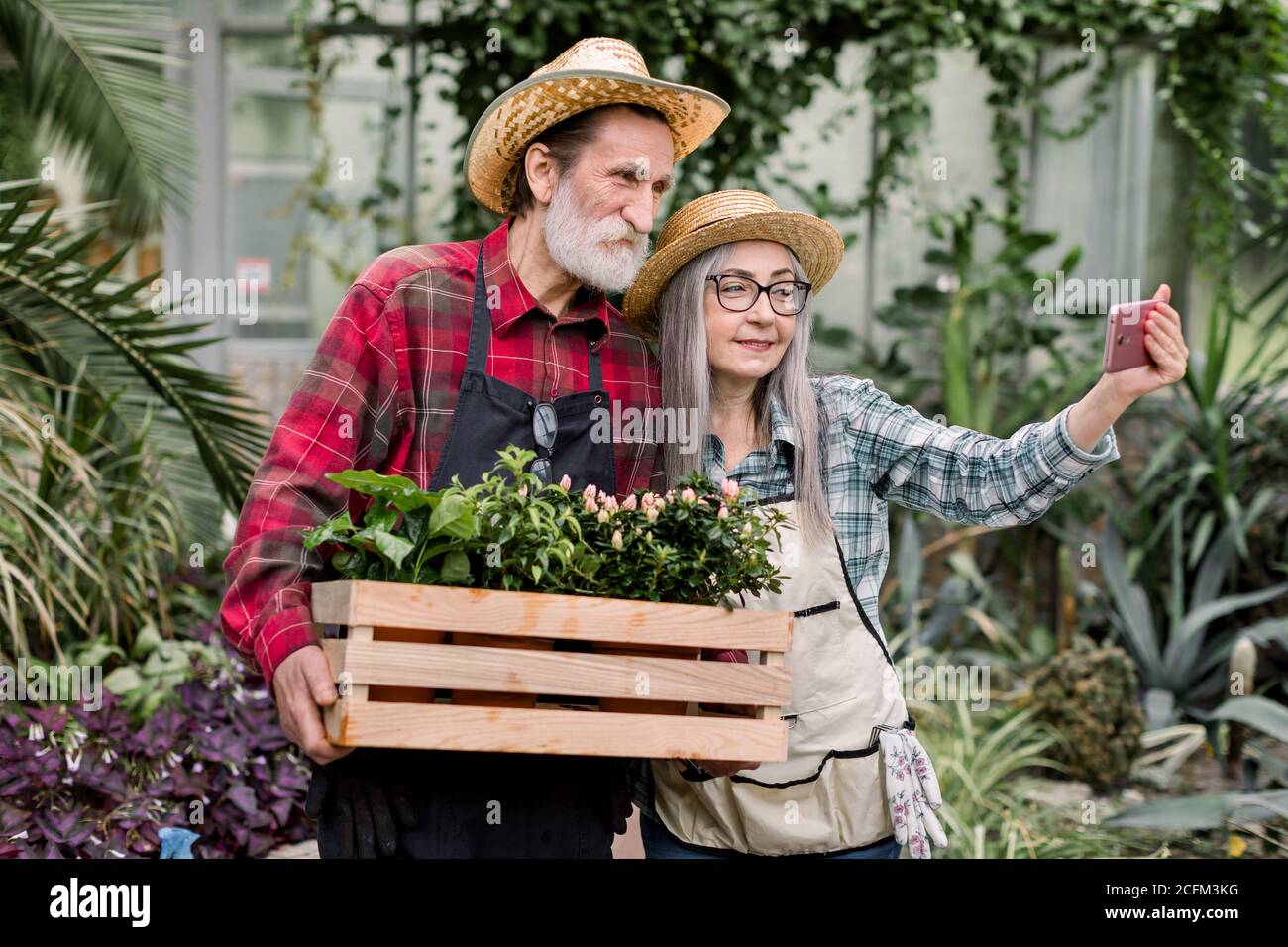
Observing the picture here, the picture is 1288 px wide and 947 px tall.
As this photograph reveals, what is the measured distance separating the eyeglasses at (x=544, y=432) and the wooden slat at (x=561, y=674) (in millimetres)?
450

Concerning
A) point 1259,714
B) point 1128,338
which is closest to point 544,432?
point 1128,338

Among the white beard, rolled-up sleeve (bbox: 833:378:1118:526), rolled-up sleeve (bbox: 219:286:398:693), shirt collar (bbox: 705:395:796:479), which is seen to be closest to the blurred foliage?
rolled-up sleeve (bbox: 833:378:1118:526)

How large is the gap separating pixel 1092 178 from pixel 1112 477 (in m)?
1.66

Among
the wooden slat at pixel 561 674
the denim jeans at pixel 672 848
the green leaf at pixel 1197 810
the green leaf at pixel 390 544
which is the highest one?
the green leaf at pixel 390 544

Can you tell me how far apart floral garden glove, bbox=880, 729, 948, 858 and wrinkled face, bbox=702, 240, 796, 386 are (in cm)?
74

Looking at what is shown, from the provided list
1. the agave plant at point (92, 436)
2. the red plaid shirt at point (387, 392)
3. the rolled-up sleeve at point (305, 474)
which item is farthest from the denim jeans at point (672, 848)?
the agave plant at point (92, 436)

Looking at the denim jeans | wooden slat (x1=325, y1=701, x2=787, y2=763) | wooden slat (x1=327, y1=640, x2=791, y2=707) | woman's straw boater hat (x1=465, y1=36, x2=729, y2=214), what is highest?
woman's straw boater hat (x1=465, y1=36, x2=729, y2=214)

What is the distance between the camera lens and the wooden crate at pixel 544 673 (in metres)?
1.76

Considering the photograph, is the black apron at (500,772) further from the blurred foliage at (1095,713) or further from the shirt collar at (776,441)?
the blurred foliage at (1095,713)

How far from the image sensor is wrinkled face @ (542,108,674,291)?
2283mm

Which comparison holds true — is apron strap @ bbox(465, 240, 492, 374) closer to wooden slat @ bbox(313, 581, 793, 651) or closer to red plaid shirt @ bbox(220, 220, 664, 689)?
red plaid shirt @ bbox(220, 220, 664, 689)

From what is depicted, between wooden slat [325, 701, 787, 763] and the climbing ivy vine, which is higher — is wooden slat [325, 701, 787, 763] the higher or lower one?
the lower one
